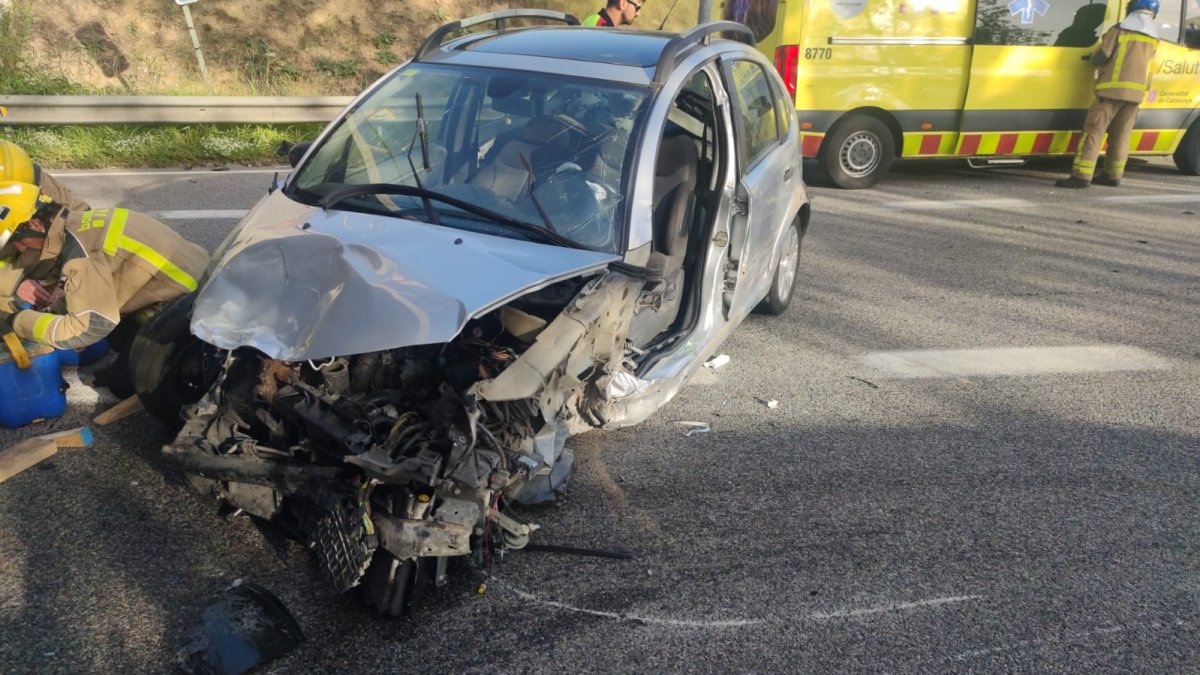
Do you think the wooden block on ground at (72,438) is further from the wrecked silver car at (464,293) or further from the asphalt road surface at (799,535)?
the wrecked silver car at (464,293)

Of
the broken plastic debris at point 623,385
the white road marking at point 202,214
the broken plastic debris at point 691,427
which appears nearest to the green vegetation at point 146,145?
the white road marking at point 202,214

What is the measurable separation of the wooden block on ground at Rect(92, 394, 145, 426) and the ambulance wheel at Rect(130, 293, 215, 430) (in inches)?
12.2

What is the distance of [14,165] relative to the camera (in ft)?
13.3

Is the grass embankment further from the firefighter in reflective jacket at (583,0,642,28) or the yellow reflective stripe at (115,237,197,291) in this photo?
the yellow reflective stripe at (115,237,197,291)

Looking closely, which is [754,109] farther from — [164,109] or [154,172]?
[164,109]

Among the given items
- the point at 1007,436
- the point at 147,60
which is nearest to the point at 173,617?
the point at 1007,436

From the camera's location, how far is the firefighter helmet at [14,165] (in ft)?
13.1

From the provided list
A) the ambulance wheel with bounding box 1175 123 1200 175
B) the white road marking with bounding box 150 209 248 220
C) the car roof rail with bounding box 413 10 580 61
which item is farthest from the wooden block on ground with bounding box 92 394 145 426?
the ambulance wheel with bounding box 1175 123 1200 175

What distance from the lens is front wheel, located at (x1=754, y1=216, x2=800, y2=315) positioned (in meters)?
5.62

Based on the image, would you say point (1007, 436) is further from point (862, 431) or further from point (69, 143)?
point (69, 143)

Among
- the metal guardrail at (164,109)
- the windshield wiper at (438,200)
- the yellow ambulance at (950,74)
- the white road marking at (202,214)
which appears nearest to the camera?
the windshield wiper at (438,200)

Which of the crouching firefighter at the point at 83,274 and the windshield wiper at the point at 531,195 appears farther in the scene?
the crouching firefighter at the point at 83,274

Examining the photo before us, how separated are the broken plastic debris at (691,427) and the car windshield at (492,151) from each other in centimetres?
109

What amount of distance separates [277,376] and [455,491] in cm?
84
